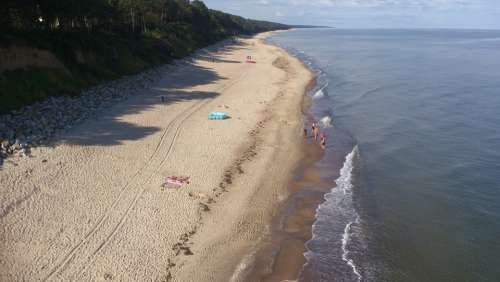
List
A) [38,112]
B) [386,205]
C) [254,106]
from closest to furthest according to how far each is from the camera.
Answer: [386,205], [38,112], [254,106]

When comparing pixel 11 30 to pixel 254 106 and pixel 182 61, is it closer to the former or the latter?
pixel 254 106

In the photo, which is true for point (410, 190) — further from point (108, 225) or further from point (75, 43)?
point (75, 43)

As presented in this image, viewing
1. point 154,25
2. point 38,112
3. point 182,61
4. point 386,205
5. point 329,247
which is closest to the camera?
point 329,247

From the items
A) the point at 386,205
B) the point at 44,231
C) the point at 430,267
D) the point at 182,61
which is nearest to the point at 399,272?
the point at 430,267

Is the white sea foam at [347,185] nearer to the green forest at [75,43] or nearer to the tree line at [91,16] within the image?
the green forest at [75,43]

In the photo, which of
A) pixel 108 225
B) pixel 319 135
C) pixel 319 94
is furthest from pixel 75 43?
pixel 108 225

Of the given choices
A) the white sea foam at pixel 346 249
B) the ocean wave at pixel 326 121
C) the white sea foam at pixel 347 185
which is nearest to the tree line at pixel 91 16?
the ocean wave at pixel 326 121
